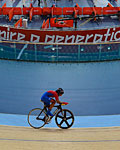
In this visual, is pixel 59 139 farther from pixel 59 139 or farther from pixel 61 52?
pixel 61 52

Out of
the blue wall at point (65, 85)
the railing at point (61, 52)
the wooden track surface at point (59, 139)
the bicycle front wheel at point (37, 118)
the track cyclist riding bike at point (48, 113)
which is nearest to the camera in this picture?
the wooden track surface at point (59, 139)

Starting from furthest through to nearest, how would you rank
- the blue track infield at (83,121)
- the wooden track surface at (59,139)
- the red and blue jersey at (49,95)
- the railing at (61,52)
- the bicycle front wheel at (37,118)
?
the railing at (61,52) < the blue track infield at (83,121) < the bicycle front wheel at (37,118) < the red and blue jersey at (49,95) < the wooden track surface at (59,139)

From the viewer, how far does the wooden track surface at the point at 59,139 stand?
627 centimetres

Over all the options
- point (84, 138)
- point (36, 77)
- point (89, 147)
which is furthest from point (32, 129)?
point (36, 77)

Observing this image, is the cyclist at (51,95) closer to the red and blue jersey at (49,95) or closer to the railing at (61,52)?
the red and blue jersey at (49,95)

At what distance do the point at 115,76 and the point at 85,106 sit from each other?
1.44 metres

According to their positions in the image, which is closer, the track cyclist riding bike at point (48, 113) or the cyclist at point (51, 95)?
the cyclist at point (51, 95)

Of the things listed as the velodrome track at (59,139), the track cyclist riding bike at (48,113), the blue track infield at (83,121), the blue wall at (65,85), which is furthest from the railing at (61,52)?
the velodrome track at (59,139)

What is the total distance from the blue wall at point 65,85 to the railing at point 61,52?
195 millimetres

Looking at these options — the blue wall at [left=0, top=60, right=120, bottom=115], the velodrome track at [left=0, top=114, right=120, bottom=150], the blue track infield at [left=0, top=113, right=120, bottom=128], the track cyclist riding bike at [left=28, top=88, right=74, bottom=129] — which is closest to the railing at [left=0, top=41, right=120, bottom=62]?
the blue wall at [left=0, top=60, right=120, bottom=115]

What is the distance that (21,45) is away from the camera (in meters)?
11.0

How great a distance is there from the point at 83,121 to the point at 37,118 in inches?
99.6

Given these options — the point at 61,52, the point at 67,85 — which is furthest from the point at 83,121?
the point at 61,52

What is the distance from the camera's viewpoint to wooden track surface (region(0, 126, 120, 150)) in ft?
20.6
